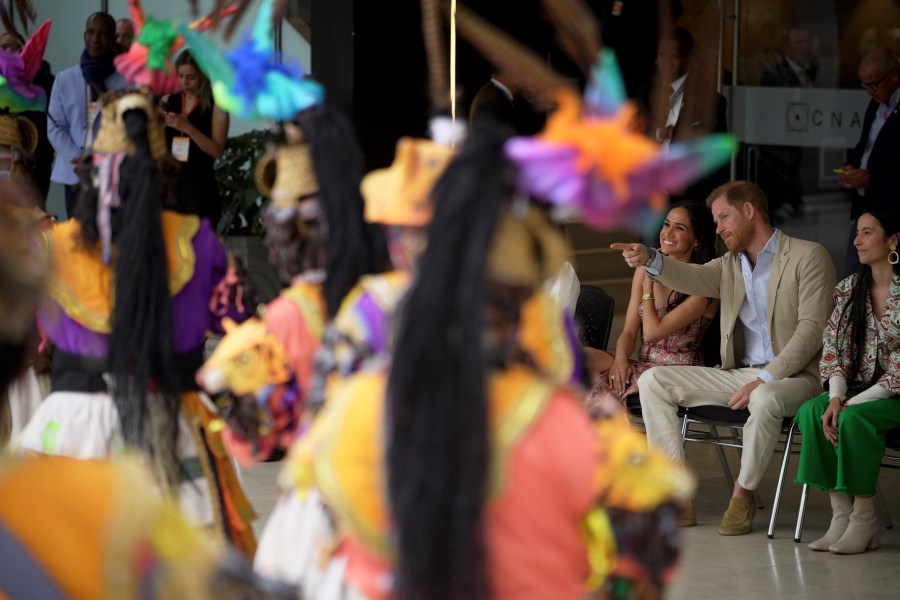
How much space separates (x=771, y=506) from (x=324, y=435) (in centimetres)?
441

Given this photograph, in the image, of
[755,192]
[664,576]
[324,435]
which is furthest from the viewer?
[755,192]

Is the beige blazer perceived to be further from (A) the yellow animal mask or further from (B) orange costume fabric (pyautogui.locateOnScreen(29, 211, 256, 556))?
(A) the yellow animal mask

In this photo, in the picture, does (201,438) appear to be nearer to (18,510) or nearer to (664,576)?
(664,576)

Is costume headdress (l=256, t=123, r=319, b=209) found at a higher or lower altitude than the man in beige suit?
higher

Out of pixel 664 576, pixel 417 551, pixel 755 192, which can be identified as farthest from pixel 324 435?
pixel 755 192

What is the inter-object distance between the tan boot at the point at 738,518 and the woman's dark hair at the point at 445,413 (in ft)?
12.9

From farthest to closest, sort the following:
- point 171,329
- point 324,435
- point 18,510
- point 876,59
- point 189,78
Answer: point 189,78
point 876,59
point 171,329
point 324,435
point 18,510

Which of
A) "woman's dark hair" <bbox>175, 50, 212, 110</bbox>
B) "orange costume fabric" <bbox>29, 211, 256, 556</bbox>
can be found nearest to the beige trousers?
"orange costume fabric" <bbox>29, 211, 256, 556</bbox>

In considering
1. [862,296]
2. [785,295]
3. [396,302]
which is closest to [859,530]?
[862,296]

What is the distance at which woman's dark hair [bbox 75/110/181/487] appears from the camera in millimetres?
3719

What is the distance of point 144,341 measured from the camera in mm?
3717

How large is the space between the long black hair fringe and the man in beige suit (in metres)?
2.68

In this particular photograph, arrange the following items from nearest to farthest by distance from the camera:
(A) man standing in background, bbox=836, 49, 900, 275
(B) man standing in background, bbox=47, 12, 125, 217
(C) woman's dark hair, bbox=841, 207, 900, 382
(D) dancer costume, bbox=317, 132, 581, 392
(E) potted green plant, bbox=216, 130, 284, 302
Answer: (D) dancer costume, bbox=317, 132, 581, 392 < (C) woman's dark hair, bbox=841, 207, 900, 382 < (A) man standing in background, bbox=836, 49, 900, 275 < (B) man standing in background, bbox=47, 12, 125, 217 < (E) potted green plant, bbox=216, 130, 284, 302

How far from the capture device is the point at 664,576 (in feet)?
7.97
